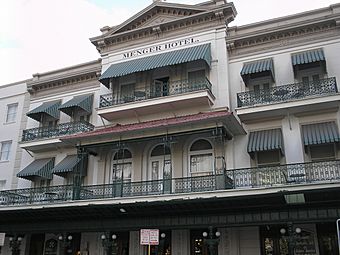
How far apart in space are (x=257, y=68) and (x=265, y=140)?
12.1ft

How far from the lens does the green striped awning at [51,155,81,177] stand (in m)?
20.9

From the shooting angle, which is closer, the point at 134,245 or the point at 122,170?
the point at 134,245

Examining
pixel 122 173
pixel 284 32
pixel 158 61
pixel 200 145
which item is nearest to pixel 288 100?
pixel 284 32

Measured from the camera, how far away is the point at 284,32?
1933cm

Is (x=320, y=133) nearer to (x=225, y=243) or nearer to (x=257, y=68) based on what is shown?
(x=257, y=68)

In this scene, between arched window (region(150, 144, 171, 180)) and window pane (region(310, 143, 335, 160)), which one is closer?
window pane (region(310, 143, 335, 160))

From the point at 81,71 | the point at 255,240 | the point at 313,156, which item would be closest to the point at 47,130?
the point at 81,71

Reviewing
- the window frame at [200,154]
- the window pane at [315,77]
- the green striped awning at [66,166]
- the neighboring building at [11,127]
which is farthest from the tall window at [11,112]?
the window pane at [315,77]

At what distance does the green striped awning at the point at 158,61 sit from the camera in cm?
1981

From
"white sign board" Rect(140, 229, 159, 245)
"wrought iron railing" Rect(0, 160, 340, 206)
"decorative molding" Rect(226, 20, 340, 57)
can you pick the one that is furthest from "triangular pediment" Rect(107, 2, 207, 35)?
"white sign board" Rect(140, 229, 159, 245)

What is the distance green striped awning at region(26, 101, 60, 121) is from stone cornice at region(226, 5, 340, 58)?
11.3m

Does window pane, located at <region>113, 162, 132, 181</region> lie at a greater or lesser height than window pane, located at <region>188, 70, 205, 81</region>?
lesser

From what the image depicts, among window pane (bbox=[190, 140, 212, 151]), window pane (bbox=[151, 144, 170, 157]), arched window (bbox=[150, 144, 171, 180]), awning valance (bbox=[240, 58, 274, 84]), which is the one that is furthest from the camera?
window pane (bbox=[151, 144, 170, 157])

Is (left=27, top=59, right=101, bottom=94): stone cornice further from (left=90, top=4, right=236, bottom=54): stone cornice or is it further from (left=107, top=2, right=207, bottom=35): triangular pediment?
(left=107, top=2, right=207, bottom=35): triangular pediment
